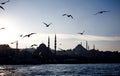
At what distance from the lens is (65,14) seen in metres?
47.1

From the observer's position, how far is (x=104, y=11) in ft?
146

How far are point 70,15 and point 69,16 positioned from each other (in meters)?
0.45

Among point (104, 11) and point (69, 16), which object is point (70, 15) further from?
point (104, 11)

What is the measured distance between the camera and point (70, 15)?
159ft

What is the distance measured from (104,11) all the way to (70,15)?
20.1ft

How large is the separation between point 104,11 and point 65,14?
611 cm

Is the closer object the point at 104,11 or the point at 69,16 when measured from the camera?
the point at 104,11

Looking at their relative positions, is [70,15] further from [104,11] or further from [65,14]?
[104,11]

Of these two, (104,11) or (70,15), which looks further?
(70,15)

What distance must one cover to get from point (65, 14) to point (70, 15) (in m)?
1.57

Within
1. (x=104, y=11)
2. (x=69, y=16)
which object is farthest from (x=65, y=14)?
(x=104, y=11)

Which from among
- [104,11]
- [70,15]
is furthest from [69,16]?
[104,11]

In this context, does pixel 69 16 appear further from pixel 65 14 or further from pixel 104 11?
pixel 104 11
